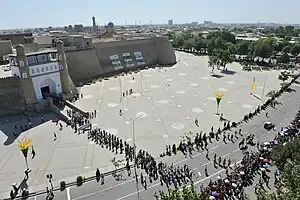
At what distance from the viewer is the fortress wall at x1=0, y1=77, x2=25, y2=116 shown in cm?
3628

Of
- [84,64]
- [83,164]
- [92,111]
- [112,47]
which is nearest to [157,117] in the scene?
[92,111]

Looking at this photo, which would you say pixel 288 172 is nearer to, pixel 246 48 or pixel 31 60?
pixel 31 60

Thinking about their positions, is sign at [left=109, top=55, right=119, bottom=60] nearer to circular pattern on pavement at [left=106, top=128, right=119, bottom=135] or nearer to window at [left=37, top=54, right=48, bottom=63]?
window at [left=37, top=54, right=48, bottom=63]

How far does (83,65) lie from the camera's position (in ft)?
188

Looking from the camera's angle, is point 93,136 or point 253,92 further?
point 253,92

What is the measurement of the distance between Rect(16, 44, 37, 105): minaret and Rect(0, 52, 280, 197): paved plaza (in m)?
3.65

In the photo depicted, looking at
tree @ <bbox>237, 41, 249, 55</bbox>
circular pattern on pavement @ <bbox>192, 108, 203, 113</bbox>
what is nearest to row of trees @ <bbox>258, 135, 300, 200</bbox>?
circular pattern on pavement @ <bbox>192, 108, 203, 113</bbox>

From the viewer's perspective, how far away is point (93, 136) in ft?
96.5

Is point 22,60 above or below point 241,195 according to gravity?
above

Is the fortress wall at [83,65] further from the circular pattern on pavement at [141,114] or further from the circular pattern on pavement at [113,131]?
the circular pattern on pavement at [113,131]

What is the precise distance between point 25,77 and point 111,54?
99.6 ft

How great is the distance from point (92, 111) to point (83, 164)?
47.0 feet

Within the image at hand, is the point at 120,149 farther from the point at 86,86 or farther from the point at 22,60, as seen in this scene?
the point at 86,86

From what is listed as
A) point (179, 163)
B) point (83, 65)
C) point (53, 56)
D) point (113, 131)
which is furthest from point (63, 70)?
point (179, 163)
